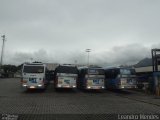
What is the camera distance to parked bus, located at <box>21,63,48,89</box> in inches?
1021

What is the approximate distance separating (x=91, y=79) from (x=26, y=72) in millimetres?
7048

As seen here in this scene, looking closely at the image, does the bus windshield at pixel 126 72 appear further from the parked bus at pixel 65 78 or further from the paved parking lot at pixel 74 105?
the paved parking lot at pixel 74 105

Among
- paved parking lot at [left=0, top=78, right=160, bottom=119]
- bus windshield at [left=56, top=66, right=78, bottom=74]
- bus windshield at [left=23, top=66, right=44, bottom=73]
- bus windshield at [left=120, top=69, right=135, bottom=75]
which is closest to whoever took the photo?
paved parking lot at [left=0, top=78, right=160, bottom=119]

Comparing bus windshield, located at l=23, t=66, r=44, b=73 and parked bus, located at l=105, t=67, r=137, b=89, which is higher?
bus windshield, located at l=23, t=66, r=44, b=73

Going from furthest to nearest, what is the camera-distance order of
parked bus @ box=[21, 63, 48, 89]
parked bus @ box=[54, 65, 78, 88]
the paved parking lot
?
parked bus @ box=[54, 65, 78, 88] < parked bus @ box=[21, 63, 48, 89] < the paved parking lot

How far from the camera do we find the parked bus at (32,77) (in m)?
25.9

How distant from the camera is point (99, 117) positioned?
11469 millimetres

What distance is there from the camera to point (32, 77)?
26.0 m

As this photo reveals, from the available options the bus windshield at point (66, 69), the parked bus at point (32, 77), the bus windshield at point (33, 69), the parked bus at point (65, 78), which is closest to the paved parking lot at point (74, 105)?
the parked bus at point (32, 77)

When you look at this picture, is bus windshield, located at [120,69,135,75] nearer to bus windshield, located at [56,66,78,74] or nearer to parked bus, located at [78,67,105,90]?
parked bus, located at [78,67,105,90]

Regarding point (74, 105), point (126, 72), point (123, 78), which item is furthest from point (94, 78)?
point (74, 105)

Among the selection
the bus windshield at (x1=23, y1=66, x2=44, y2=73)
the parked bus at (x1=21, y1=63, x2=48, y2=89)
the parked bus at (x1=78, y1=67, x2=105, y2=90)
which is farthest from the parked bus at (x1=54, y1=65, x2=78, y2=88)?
the bus windshield at (x1=23, y1=66, x2=44, y2=73)

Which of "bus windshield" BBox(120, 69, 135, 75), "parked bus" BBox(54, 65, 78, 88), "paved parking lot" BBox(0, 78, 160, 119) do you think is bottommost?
"paved parking lot" BBox(0, 78, 160, 119)

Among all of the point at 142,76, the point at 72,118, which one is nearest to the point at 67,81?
the point at 142,76
